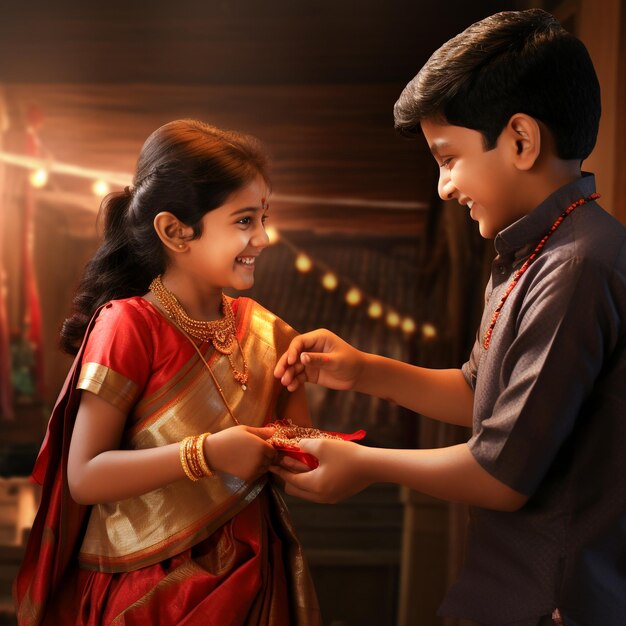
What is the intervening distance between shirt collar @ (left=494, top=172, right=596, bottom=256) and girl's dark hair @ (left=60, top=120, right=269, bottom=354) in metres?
0.48

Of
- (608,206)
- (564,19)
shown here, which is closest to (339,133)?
(564,19)

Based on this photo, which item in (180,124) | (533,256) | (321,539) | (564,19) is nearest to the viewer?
(533,256)

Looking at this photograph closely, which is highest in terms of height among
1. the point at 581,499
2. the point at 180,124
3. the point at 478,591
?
the point at 180,124

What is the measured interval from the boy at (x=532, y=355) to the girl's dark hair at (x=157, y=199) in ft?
1.04

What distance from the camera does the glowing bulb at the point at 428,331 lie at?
3.30 m

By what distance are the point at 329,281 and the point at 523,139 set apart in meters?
2.10

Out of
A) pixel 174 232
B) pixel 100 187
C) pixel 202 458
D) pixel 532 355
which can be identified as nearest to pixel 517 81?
pixel 532 355

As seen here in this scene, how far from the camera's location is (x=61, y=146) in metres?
3.38

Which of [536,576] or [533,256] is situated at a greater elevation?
[533,256]

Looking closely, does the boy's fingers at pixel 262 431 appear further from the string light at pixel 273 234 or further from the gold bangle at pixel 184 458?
the string light at pixel 273 234

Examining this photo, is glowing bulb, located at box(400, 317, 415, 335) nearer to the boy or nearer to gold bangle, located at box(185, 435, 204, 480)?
the boy

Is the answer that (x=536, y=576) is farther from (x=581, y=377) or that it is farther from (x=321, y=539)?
(x=321, y=539)

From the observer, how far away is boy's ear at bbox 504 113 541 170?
4.07 feet

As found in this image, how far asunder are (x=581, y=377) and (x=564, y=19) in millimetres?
2040
